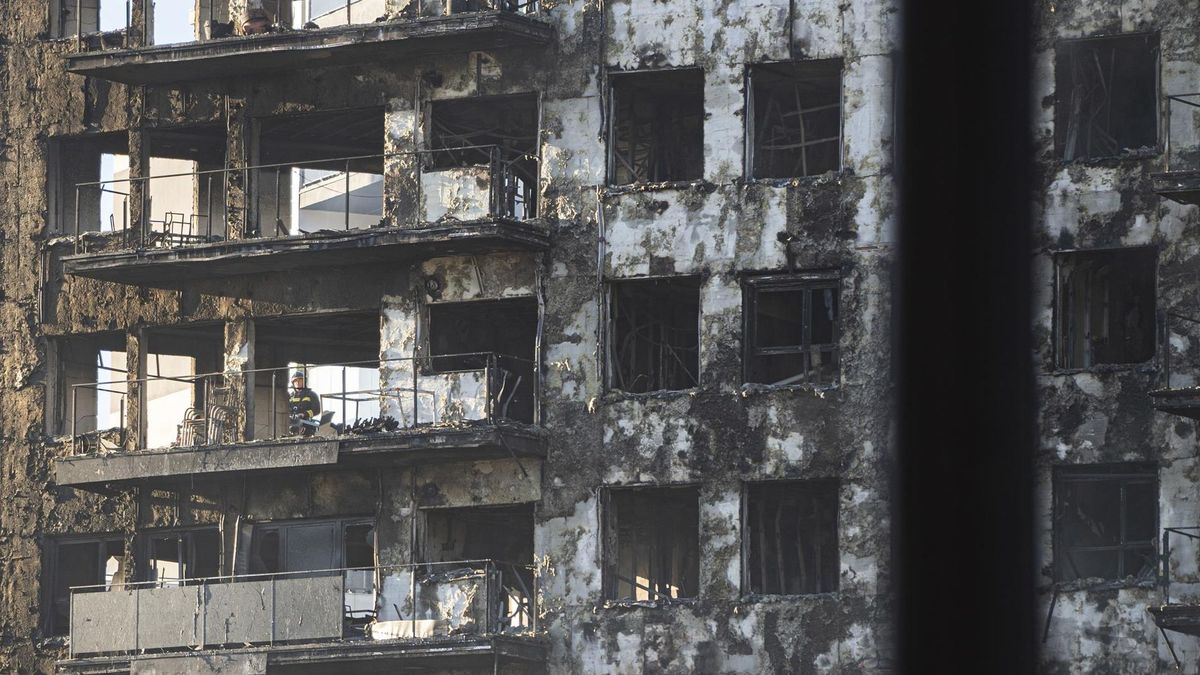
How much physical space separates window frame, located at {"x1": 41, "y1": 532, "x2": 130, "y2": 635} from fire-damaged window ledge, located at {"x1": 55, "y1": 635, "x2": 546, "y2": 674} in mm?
2148

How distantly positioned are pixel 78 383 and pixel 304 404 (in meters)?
3.74

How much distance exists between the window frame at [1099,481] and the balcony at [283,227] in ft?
26.8

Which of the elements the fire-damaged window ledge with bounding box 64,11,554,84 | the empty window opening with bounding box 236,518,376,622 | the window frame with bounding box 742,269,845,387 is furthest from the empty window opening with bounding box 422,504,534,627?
the fire-damaged window ledge with bounding box 64,11,554,84

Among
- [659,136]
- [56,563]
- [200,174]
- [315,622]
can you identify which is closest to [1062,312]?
[659,136]

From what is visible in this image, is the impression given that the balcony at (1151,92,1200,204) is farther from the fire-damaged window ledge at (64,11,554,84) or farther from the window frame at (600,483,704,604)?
the fire-damaged window ledge at (64,11,554,84)

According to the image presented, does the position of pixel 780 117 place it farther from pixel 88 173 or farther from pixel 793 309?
pixel 88 173

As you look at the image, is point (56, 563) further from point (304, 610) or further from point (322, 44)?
point (322, 44)

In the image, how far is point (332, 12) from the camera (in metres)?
55.1

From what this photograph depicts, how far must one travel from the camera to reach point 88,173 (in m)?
45.1

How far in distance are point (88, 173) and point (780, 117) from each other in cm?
1123

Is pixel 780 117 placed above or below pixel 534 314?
above

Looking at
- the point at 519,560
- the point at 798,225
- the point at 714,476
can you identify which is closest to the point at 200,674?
the point at 519,560

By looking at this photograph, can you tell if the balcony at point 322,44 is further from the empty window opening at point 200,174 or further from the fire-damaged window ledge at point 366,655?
the fire-damaged window ledge at point 366,655

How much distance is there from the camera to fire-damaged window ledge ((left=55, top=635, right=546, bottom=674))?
39344mm
